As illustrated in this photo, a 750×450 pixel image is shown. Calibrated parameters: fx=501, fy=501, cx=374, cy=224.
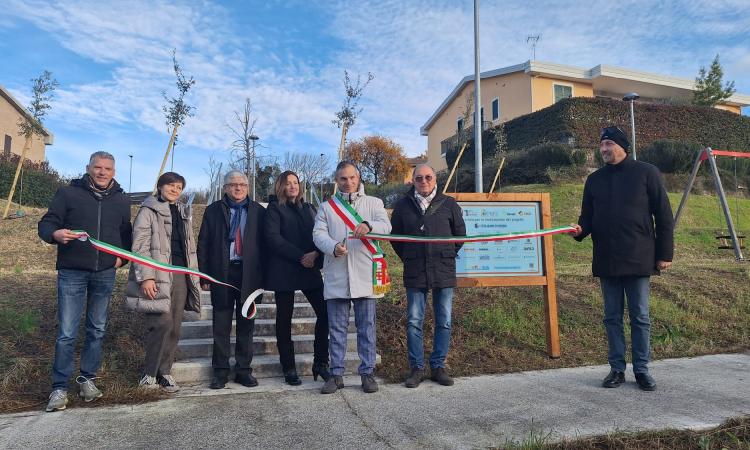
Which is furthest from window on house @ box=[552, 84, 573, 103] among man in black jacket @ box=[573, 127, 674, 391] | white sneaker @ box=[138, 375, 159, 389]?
white sneaker @ box=[138, 375, 159, 389]

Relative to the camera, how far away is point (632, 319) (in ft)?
14.3

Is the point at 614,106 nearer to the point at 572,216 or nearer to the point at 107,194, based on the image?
the point at 572,216

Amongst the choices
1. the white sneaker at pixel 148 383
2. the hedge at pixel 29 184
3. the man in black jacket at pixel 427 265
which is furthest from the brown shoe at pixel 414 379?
the hedge at pixel 29 184

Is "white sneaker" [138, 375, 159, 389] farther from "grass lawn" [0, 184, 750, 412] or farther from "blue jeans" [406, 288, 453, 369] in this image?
"blue jeans" [406, 288, 453, 369]

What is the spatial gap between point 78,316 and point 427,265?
291cm

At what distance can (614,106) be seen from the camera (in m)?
22.8

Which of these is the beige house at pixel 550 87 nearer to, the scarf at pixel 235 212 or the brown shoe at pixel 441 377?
the scarf at pixel 235 212

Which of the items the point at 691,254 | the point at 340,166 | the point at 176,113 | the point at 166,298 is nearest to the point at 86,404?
the point at 166,298

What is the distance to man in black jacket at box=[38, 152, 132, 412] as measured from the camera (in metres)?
3.91

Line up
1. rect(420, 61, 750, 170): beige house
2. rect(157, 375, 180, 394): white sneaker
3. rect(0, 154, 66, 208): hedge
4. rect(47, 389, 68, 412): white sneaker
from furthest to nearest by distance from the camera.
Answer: rect(420, 61, 750, 170): beige house, rect(0, 154, 66, 208): hedge, rect(157, 375, 180, 394): white sneaker, rect(47, 389, 68, 412): white sneaker

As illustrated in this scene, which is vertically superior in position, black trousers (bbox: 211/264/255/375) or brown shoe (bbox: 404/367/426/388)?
black trousers (bbox: 211/264/255/375)

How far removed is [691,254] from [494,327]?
8.55 metres

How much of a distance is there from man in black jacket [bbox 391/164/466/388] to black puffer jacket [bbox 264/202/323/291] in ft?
2.69

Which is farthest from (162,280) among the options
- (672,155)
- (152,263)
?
(672,155)
